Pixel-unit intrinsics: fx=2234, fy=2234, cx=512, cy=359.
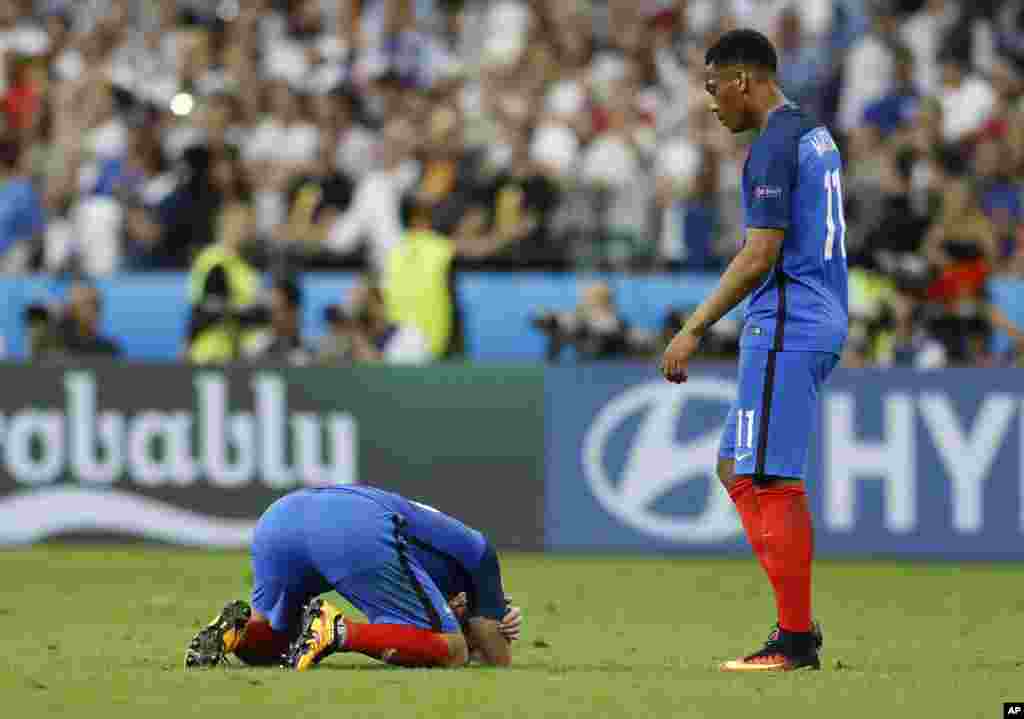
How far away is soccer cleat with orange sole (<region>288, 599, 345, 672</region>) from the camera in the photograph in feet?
25.3

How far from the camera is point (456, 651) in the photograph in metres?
7.97

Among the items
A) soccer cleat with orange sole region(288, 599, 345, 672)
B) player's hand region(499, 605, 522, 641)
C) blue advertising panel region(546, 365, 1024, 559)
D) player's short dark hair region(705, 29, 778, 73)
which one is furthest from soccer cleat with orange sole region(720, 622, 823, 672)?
blue advertising panel region(546, 365, 1024, 559)

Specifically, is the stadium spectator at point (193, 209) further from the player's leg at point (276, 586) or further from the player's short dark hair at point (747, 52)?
the player's short dark hair at point (747, 52)

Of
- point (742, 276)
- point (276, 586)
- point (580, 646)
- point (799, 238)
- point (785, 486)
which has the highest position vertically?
point (799, 238)

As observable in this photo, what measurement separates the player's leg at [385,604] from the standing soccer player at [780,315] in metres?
1.14

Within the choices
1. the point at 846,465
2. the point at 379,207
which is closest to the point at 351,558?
the point at 846,465

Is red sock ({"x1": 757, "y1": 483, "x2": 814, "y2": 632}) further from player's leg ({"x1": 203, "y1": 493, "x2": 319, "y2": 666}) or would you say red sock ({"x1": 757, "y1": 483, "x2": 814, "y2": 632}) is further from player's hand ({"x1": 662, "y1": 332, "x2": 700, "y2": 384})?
player's leg ({"x1": 203, "y1": 493, "x2": 319, "y2": 666})

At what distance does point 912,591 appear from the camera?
12695 mm

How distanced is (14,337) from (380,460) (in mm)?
3681

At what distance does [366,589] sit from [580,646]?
6.20 feet

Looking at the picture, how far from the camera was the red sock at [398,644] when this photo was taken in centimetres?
774

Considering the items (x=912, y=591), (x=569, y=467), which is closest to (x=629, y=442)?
(x=569, y=467)

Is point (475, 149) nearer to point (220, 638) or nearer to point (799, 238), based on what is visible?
point (799, 238)


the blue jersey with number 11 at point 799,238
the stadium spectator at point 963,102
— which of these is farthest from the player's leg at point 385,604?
the stadium spectator at point 963,102
